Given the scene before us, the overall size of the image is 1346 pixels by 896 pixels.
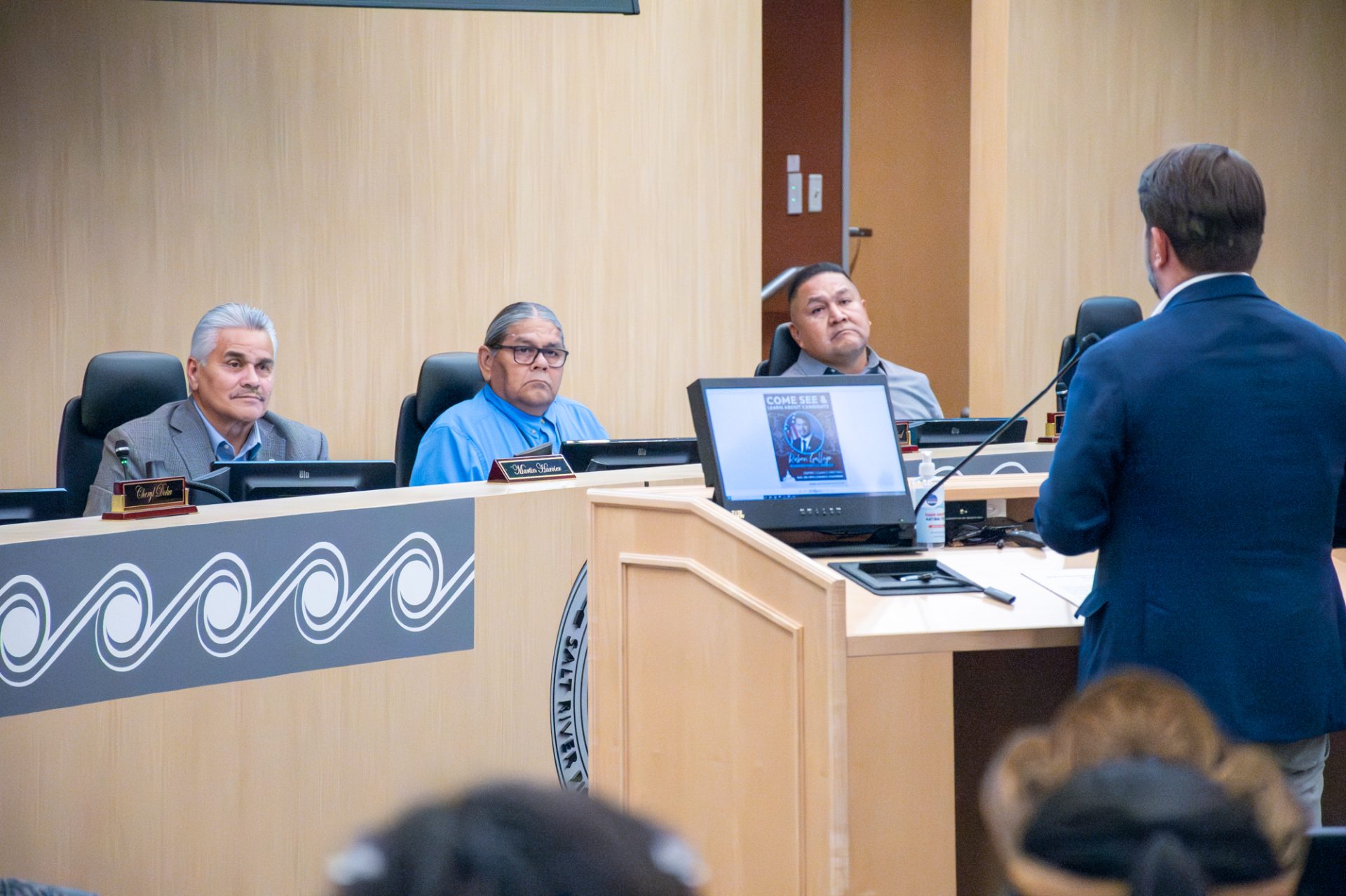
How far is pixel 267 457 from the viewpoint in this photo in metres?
3.59

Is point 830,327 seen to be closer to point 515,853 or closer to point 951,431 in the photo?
point 951,431

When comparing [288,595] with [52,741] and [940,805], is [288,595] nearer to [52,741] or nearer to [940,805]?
[52,741]

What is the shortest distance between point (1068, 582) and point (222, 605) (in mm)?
1429

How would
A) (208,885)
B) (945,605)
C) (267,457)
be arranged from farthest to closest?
(267,457) → (208,885) → (945,605)

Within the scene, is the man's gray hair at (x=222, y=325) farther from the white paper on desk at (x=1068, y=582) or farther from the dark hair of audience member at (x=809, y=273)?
the white paper on desk at (x=1068, y=582)

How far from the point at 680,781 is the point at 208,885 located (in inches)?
33.4

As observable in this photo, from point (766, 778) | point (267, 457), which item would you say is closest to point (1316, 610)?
point (766, 778)

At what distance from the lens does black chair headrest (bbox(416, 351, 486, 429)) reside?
404 centimetres

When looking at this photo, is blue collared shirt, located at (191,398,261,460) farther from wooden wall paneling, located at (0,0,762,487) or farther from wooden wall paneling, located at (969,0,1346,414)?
wooden wall paneling, located at (969,0,1346,414)

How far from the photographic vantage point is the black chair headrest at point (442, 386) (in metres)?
4.04

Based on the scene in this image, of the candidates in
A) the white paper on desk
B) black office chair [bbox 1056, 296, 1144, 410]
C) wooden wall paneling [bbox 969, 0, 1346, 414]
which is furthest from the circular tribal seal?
wooden wall paneling [bbox 969, 0, 1346, 414]

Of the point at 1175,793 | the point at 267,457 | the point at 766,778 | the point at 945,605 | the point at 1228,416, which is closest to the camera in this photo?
the point at 1175,793

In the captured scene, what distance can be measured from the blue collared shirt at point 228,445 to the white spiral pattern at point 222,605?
1194 millimetres

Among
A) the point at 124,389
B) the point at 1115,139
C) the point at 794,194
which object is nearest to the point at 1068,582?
the point at 124,389
